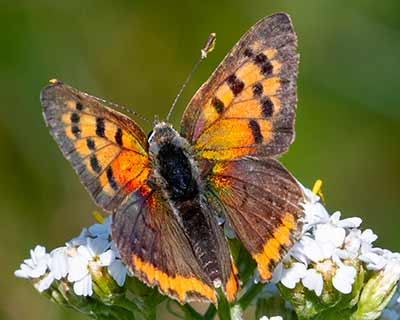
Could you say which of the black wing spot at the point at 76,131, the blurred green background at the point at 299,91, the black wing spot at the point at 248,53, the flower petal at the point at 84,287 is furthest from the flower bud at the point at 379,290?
the blurred green background at the point at 299,91

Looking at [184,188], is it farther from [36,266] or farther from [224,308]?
[36,266]

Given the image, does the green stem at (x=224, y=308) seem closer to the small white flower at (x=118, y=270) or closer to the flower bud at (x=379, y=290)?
the small white flower at (x=118, y=270)

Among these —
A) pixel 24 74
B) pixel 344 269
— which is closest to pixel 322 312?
pixel 344 269

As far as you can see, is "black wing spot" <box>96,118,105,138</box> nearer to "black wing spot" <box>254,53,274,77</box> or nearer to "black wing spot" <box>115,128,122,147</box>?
"black wing spot" <box>115,128,122,147</box>

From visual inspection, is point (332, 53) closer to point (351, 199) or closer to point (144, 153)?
point (351, 199)

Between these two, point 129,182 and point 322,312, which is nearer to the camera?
point 129,182

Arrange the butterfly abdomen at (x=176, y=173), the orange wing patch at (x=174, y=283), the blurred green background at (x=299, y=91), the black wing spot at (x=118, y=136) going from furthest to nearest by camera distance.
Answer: the blurred green background at (x=299, y=91), the butterfly abdomen at (x=176, y=173), the black wing spot at (x=118, y=136), the orange wing patch at (x=174, y=283)
